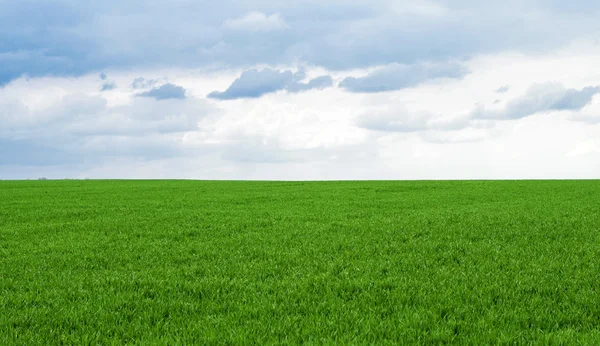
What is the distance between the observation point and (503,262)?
37.2 ft

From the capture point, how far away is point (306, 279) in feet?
32.6

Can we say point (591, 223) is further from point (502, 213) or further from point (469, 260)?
point (469, 260)

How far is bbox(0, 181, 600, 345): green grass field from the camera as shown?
24.5ft

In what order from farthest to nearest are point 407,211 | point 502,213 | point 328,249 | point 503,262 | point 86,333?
point 407,211 < point 502,213 < point 328,249 < point 503,262 < point 86,333

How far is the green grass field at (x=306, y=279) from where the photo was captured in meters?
7.48

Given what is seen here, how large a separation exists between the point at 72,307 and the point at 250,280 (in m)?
3.28

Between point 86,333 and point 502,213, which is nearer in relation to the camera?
point 86,333

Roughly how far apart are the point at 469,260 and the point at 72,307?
8.37m

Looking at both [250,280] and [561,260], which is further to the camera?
[561,260]

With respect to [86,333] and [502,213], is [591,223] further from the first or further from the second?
[86,333]

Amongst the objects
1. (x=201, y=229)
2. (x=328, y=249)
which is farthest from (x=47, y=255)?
(x=328, y=249)

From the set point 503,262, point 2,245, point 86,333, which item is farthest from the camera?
point 2,245

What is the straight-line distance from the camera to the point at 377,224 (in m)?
17.1

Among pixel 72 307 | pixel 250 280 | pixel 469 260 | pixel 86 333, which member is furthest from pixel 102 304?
pixel 469 260
